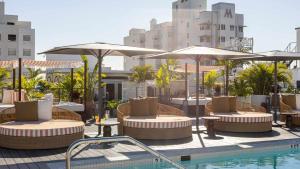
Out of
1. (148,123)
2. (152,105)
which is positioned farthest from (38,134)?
(152,105)

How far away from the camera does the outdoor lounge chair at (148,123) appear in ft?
39.4

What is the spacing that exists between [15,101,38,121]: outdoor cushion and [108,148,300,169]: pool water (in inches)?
165

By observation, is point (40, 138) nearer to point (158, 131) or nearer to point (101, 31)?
point (158, 131)

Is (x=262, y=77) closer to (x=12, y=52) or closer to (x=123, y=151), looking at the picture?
(x=123, y=151)

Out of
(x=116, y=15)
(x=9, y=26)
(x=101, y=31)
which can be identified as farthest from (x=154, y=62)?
(x=116, y=15)

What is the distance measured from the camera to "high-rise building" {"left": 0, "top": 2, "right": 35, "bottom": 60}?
75.9 meters

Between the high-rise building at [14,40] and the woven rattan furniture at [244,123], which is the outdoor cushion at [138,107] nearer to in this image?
the woven rattan furniture at [244,123]

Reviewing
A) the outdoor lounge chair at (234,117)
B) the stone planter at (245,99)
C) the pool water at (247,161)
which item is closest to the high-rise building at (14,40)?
the stone planter at (245,99)

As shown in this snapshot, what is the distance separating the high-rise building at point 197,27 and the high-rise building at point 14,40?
26.2 meters

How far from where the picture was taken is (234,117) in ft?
45.6

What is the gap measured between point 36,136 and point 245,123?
7.36m

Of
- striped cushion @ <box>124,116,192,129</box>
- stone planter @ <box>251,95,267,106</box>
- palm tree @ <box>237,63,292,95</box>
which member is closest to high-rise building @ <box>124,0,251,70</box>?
palm tree @ <box>237,63,292,95</box>

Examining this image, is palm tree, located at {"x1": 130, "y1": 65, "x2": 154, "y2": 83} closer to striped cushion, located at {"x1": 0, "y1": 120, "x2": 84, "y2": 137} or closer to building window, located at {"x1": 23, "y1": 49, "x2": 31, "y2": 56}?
striped cushion, located at {"x1": 0, "y1": 120, "x2": 84, "y2": 137}

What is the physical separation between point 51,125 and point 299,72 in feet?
129
